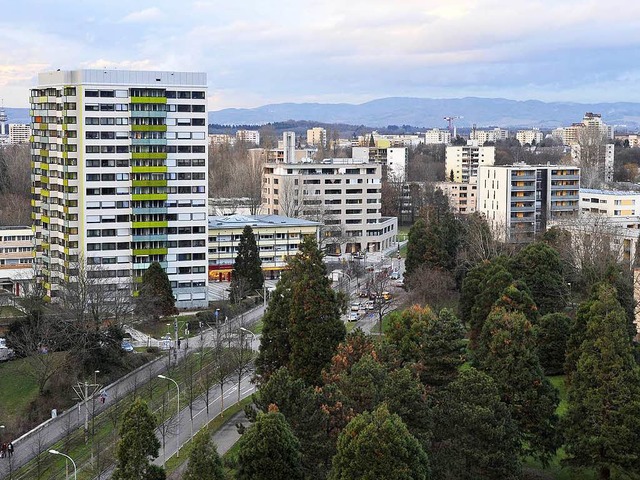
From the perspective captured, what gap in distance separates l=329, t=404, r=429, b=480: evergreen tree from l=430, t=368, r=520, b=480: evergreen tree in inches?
115

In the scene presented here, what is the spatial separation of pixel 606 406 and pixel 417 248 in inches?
988

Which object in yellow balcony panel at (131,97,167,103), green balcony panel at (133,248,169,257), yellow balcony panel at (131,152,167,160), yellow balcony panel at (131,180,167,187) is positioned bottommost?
green balcony panel at (133,248,169,257)

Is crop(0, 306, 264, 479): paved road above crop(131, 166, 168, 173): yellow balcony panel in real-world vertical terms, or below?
below

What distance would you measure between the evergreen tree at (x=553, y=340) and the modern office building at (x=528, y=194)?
34215mm

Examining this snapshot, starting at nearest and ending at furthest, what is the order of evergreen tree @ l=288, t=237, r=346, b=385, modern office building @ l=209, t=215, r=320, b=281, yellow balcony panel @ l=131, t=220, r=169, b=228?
evergreen tree @ l=288, t=237, r=346, b=385 < yellow balcony panel @ l=131, t=220, r=169, b=228 < modern office building @ l=209, t=215, r=320, b=281

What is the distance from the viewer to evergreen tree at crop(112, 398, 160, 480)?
770 inches

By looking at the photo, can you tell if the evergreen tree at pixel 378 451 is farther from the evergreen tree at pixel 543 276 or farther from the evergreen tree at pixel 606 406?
the evergreen tree at pixel 543 276

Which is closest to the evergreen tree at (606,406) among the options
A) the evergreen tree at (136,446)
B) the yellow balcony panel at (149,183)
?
the evergreen tree at (136,446)

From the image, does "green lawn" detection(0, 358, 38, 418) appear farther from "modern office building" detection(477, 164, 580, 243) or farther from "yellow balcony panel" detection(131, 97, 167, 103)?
"modern office building" detection(477, 164, 580, 243)

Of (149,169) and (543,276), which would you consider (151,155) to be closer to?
(149,169)

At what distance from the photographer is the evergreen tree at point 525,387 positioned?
2373 centimetres

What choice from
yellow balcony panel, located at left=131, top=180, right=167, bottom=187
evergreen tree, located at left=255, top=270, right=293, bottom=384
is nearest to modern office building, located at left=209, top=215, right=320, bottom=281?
yellow balcony panel, located at left=131, top=180, right=167, bottom=187

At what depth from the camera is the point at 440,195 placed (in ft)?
279

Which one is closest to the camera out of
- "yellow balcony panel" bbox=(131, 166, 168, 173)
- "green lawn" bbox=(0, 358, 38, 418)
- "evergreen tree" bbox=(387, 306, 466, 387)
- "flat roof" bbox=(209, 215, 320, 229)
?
"evergreen tree" bbox=(387, 306, 466, 387)
